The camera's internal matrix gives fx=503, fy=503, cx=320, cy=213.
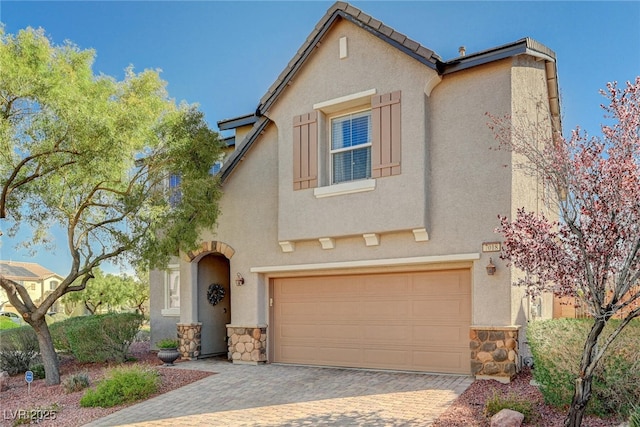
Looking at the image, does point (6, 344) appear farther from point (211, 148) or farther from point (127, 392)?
point (211, 148)

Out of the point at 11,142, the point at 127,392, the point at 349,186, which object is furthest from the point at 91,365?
the point at 349,186

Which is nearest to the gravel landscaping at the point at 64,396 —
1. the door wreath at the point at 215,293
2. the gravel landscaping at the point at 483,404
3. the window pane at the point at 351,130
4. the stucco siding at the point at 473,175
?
the door wreath at the point at 215,293

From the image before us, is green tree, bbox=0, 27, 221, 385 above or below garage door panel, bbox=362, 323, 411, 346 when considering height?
above

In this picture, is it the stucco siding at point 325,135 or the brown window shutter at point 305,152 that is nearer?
the stucco siding at point 325,135

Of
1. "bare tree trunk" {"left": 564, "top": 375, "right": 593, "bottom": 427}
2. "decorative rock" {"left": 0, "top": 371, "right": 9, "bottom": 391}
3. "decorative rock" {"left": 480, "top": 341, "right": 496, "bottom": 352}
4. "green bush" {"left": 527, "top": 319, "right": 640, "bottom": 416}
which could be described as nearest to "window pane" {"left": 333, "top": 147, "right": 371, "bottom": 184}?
"decorative rock" {"left": 480, "top": 341, "right": 496, "bottom": 352}

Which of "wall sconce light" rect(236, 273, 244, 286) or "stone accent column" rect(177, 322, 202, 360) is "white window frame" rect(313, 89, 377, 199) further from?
"stone accent column" rect(177, 322, 202, 360)

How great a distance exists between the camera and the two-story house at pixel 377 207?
32.9 feet

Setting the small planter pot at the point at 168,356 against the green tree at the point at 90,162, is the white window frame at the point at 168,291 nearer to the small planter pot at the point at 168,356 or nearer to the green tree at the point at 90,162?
the small planter pot at the point at 168,356

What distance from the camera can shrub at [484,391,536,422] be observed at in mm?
7062

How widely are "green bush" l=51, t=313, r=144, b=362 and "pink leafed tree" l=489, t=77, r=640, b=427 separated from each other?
37.0 ft

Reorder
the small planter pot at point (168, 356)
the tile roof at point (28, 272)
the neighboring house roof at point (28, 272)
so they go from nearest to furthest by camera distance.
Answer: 1. the small planter pot at point (168, 356)
2. the neighboring house roof at point (28, 272)
3. the tile roof at point (28, 272)

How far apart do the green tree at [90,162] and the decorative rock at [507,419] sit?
25.9 feet

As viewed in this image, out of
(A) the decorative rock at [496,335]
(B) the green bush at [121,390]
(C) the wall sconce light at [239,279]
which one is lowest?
(B) the green bush at [121,390]

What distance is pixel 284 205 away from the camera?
484 inches
